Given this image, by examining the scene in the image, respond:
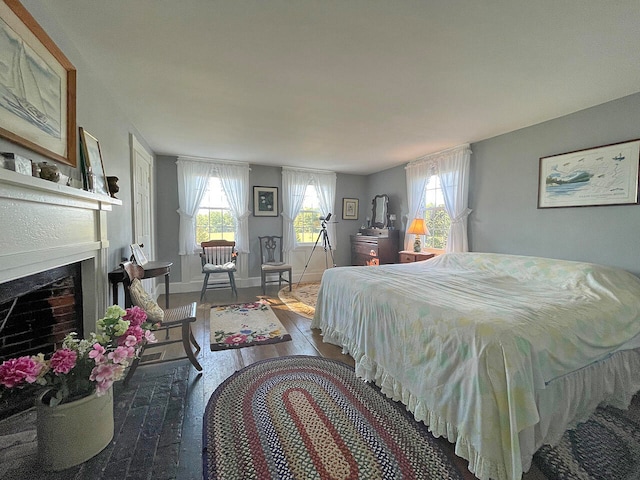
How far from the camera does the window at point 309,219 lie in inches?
219

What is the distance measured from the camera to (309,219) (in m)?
5.66

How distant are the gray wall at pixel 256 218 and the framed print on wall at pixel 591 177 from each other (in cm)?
345

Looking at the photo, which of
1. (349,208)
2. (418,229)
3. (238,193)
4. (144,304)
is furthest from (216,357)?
(349,208)

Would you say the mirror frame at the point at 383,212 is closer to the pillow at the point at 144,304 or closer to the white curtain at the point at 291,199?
the white curtain at the point at 291,199

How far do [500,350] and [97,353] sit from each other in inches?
74.1

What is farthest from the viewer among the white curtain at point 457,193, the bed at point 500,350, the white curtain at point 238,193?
the white curtain at point 238,193

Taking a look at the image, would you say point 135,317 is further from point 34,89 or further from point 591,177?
point 591,177

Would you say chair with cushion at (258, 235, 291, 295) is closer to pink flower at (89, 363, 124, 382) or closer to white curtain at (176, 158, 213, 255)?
white curtain at (176, 158, 213, 255)

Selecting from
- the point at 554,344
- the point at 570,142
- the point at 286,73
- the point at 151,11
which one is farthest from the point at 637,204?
the point at 151,11

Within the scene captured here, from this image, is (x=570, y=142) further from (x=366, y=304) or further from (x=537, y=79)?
(x=366, y=304)

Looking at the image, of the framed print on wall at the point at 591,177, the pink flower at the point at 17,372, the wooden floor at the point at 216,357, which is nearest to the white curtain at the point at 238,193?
the wooden floor at the point at 216,357

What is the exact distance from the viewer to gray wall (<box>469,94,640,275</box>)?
95.0 inches

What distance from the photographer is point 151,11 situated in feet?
4.76

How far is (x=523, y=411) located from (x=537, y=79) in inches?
91.2
